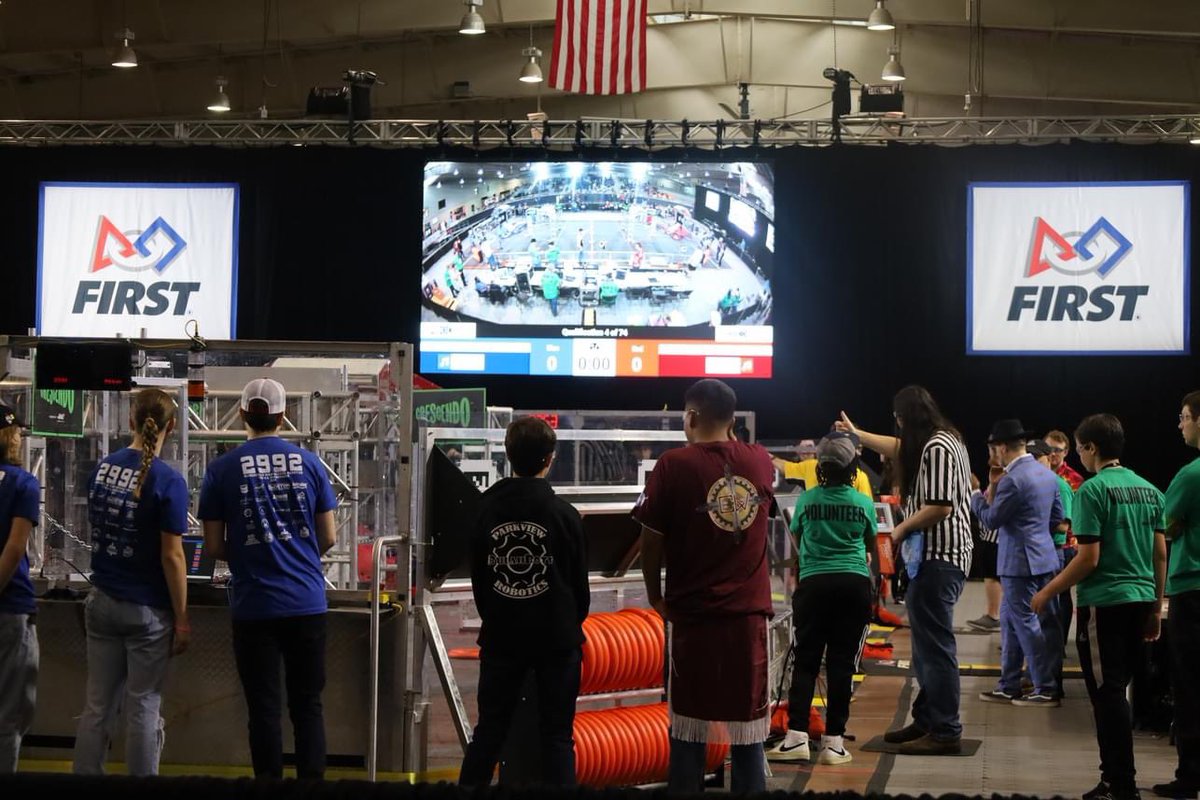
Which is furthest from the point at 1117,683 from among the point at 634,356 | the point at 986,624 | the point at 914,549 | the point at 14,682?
the point at 634,356

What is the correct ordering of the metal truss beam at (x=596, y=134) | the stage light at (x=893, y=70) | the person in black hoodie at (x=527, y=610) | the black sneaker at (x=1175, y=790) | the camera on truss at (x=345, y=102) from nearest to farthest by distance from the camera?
the person in black hoodie at (x=527, y=610) → the black sneaker at (x=1175, y=790) → the metal truss beam at (x=596, y=134) → the camera on truss at (x=345, y=102) → the stage light at (x=893, y=70)

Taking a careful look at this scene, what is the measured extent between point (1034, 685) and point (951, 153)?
7.70 m

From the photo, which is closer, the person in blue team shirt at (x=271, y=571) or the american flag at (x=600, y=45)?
the person in blue team shirt at (x=271, y=571)

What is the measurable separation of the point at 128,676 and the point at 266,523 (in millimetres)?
642

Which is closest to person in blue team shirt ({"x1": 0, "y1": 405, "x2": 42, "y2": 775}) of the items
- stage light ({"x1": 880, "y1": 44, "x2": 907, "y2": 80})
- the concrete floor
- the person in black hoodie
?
the person in black hoodie

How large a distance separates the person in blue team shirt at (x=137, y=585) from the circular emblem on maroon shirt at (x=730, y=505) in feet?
5.37

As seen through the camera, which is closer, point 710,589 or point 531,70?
point 710,589

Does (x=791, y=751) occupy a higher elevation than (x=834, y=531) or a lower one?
lower

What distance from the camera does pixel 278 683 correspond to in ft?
14.9

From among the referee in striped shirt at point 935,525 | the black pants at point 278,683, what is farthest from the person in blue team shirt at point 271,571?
the referee in striped shirt at point 935,525

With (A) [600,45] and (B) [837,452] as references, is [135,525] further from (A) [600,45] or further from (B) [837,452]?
(A) [600,45]

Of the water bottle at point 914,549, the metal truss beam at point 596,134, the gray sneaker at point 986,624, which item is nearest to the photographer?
the water bottle at point 914,549

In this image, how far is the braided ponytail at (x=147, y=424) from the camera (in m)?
4.48

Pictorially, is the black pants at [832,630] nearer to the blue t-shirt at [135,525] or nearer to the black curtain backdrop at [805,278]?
the blue t-shirt at [135,525]
